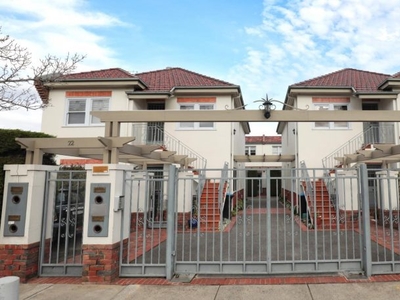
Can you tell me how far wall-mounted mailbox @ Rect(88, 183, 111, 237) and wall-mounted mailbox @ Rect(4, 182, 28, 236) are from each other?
128 cm

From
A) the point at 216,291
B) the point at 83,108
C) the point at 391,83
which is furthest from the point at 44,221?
the point at 391,83

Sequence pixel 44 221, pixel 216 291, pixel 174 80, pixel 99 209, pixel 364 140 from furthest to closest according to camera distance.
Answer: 1. pixel 174 80
2. pixel 364 140
3. pixel 44 221
4. pixel 99 209
5. pixel 216 291

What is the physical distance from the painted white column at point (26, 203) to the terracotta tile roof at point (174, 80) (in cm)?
1040

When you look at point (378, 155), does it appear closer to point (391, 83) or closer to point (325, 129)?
point (325, 129)

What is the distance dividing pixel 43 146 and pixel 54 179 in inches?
27.9

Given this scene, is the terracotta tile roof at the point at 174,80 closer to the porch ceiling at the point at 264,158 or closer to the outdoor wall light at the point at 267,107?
the porch ceiling at the point at 264,158

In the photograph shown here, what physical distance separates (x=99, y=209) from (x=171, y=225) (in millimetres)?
1407

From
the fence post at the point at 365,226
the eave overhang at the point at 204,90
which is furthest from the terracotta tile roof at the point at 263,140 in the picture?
the fence post at the point at 365,226

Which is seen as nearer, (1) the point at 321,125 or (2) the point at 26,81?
(2) the point at 26,81

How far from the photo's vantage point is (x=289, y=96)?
16094 mm

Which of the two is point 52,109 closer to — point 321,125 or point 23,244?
point 23,244

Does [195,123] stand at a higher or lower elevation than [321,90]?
lower

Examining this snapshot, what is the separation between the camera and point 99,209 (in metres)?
5.61

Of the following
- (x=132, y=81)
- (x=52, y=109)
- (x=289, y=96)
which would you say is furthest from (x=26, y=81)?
(x=289, y=96)
